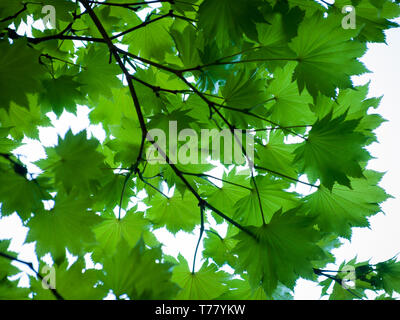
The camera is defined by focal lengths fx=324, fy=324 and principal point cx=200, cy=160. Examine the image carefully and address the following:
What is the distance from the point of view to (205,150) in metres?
1.50

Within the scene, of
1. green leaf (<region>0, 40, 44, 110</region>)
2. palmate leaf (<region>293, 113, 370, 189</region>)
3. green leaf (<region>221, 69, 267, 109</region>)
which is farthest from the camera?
green leaf (<region>221, 69, 267, 109</region>)

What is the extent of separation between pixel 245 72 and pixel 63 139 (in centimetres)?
73

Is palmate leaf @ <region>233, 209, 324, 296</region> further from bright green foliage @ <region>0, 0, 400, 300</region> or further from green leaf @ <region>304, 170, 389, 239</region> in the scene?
green leaf @ <region>304, 170, 389, 239</region>

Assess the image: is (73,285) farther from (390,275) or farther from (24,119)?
(390,275)

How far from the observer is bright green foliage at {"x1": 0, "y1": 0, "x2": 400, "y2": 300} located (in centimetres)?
99

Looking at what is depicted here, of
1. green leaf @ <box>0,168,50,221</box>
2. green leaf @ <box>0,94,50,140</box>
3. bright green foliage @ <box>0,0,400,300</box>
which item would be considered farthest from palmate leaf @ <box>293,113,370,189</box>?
green leaf @ <box>0,94,50,140</box>

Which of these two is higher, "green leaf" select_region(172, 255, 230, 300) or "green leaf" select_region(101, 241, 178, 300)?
"green leaf" select_region(172, 255, 230, 300)

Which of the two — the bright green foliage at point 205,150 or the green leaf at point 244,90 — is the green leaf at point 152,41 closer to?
the bright green foliage at point 205,150

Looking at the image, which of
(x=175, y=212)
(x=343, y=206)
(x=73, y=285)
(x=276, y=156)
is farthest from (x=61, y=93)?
(x=343, y=206)

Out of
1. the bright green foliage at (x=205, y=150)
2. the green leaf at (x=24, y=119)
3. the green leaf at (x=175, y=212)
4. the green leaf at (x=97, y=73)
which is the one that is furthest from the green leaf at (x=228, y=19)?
the green leaf at (x=24, y=119)

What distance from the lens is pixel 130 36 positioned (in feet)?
5.67

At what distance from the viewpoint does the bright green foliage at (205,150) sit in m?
0.99
